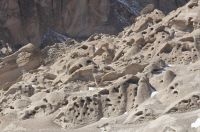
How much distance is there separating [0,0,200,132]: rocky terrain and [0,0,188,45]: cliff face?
34736 millimetres

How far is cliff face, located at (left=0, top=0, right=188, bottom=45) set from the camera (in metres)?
70.6

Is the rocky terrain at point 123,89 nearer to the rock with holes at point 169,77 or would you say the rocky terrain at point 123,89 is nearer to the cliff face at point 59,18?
the rock with holes at point 169,77

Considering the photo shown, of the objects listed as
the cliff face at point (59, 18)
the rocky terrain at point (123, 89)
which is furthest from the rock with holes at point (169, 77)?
the cliff face at point (59, 18)

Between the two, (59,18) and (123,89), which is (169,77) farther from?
(59,18)

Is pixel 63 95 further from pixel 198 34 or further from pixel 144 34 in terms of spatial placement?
→ pixel 144 34

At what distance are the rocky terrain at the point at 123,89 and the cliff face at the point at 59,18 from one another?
34.7 m

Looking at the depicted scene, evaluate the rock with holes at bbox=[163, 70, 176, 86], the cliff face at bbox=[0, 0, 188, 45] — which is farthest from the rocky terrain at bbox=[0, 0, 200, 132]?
the cliff face at bbox=[0, 0, 188, 45]

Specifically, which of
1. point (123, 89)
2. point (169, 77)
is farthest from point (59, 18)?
point (123, 89)

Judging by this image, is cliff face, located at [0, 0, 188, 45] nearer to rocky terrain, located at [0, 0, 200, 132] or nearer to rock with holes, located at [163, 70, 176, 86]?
rocky terrain, located at [0, 0, 200, 132]

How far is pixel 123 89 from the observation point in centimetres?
2309

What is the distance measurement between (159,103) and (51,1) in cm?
5592

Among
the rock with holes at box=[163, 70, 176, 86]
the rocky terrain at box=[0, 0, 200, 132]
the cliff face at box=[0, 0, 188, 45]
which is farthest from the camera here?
the cliff face at box=[0, 0, 188, 45]

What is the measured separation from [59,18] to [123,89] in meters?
54.6

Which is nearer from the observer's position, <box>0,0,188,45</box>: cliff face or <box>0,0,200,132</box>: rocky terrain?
<box>0,0,200,132</box>: rocky terrain
